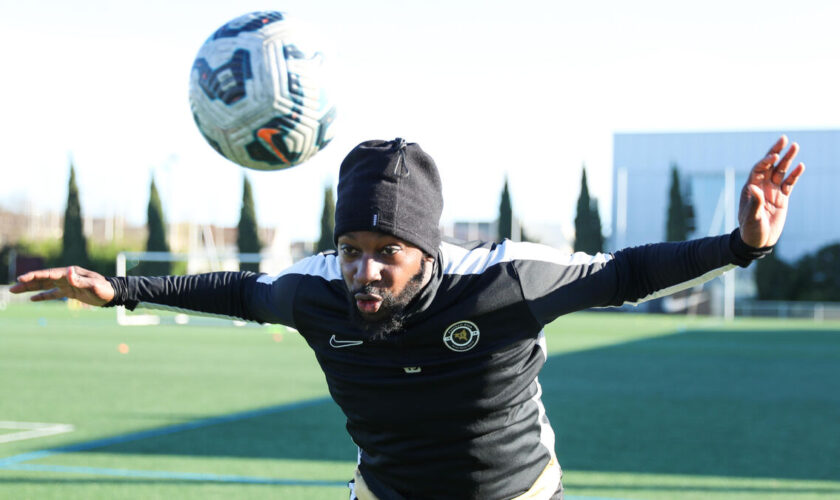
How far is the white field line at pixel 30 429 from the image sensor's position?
923 centimetres

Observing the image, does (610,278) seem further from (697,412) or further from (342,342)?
(697,412)

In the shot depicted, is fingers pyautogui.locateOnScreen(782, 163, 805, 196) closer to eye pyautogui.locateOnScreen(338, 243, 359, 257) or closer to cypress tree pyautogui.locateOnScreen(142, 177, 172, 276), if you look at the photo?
eye pyautogui.locateOnScreen(338, 243, 359, 257)

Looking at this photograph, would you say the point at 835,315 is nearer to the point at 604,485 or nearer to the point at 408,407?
the point at 604,485

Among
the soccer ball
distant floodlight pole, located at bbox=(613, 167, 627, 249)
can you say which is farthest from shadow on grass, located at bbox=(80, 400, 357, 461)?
distant floodlight pole, located at bbox=(613, 167, 627, 249)

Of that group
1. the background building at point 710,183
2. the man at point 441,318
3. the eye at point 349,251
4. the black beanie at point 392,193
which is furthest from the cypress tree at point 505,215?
the eye at point 349,251

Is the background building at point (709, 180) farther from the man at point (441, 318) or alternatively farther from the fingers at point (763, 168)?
the fingers at point (763, 168)

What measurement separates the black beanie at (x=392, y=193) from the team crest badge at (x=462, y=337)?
0.89 ft

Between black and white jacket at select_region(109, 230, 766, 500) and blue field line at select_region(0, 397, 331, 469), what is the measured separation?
18.3ft

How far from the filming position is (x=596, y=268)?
3.37 metres

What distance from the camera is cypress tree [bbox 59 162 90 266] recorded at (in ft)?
185

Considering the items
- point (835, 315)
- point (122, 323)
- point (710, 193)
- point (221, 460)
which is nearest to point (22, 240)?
point (122, 323)

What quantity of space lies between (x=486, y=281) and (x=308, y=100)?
162 cm

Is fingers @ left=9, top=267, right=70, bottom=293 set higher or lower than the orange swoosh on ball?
lower

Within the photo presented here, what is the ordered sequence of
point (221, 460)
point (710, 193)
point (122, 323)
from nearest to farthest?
point (221, 460) → point (122, 323) → point (710, 193)
